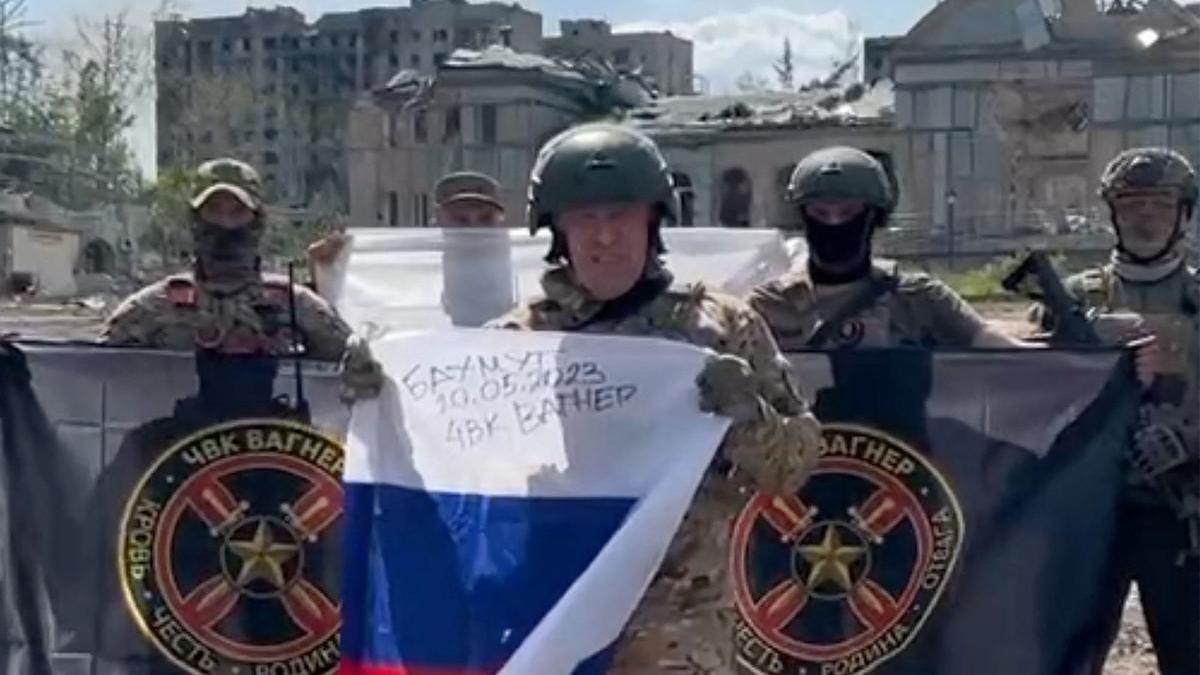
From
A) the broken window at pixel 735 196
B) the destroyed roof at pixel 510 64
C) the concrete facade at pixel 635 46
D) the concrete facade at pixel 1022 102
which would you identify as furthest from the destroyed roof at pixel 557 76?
the concrete facade at pixel 635 46

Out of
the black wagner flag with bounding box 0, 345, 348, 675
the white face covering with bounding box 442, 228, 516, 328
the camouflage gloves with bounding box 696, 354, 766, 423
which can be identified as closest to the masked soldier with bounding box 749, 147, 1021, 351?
the black wagner flag with bounding box 0, 345, 348, 675

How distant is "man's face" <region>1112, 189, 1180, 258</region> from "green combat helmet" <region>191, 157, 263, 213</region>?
253 centimetres

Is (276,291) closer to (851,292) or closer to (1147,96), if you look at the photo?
(851,292)

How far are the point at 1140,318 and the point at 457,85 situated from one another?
199ft

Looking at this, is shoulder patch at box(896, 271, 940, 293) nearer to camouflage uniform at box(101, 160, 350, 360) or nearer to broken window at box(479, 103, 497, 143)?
camouflage uniform at box(101, 160, 350, 360)

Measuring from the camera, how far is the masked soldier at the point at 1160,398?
227 inches

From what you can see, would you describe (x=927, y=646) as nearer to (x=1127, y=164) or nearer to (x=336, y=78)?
(x=1127, y=164)

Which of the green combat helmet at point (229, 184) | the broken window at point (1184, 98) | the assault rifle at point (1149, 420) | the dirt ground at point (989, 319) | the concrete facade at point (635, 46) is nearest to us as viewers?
the assault rifle at point (1149, 420)

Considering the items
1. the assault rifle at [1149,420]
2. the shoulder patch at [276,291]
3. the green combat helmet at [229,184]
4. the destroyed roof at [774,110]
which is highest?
the destroyed roof at [774,110]

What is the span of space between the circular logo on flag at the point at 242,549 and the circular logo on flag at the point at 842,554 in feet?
3.60

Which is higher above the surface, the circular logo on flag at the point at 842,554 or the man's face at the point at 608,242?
the man's face at the point at 608,242

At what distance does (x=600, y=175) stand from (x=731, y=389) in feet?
1.63

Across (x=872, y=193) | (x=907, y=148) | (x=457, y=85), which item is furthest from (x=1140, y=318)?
(x=457, y=85)

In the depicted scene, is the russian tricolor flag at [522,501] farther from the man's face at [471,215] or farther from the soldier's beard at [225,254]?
the man's face at [471,215]
